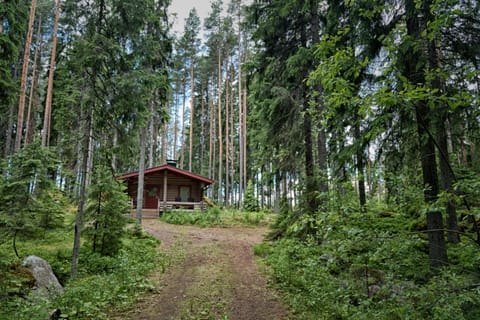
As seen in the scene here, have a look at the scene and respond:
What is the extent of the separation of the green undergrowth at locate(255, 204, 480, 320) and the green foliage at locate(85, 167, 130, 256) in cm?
468

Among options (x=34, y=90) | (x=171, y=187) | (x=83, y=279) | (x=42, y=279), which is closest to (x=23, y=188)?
(x=42, y=279)

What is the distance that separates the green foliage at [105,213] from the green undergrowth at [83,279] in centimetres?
32

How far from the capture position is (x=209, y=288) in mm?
6207

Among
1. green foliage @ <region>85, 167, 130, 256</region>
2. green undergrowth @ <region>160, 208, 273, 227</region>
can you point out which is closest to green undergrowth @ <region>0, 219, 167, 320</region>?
green foliage @ <region>85, 167, 130, 256</region>

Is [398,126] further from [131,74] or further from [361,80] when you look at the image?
[131,74]

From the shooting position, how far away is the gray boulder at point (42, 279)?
5.02 m

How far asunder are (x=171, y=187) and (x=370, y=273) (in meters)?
18.7

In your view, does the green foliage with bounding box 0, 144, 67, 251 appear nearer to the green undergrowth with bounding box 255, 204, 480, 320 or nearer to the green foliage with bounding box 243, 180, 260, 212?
the green undergrowth with bounding box 255, 204, 480, 320

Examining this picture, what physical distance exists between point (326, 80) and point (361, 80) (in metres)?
3.28

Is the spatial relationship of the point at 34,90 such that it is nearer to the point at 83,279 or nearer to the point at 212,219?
the point at 212,219

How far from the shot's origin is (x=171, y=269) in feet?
25.5

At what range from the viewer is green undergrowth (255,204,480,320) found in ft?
8.94

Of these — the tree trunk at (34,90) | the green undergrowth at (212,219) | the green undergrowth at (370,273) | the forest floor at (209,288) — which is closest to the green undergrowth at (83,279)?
the forest floor at (209,288)

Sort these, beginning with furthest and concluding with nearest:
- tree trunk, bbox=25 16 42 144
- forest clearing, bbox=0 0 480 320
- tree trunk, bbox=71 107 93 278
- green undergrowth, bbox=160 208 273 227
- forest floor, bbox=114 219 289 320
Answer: tree trunk, bbox=25 16 42 144 → green undergrowth, bbox=160 208 273 227 → tree trunk, bbox=71 107 93 278 → forest floor, bbox=114 219 289 320 → forest clearing, bbox=0 0 480 320
